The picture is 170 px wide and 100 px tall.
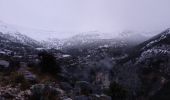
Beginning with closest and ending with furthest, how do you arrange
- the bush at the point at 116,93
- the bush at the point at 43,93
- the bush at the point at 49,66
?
the bush at the point at 43,93, the bush at the point at 49,66, the bush at the point at 116,93

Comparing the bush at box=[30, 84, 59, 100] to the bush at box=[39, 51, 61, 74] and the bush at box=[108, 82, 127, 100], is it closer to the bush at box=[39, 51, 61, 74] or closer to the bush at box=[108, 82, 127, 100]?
the bush at box=[39, 51, 61, 74]

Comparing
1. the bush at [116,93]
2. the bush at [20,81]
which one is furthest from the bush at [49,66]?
the bush at [116,93]

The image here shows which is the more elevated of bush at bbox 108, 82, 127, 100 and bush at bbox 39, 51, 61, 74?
bush at bbox 39, 51, 61, 74

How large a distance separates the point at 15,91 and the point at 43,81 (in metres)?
4.55

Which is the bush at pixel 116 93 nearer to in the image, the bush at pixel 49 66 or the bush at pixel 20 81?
the bush at pixel 49 66

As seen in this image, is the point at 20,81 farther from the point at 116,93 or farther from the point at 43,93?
the point at 116,93

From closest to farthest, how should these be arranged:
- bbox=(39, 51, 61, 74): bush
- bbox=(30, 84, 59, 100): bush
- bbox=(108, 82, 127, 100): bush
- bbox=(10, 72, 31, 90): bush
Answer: bbox=(30, 84, 59, 100): bush → bbox=(10, 72, 31, 90): bush → bbox=(39, 51, 61, 74): bush → bbox=(108, 82, 127, 100): bush

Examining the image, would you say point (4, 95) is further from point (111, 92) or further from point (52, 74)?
point (111, 92)

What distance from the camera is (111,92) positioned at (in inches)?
2766

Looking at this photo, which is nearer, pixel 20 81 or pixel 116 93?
pixel 20 81

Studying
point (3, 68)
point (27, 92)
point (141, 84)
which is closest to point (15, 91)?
point (27, 92)

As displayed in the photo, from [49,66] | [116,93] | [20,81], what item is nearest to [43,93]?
[20,81]

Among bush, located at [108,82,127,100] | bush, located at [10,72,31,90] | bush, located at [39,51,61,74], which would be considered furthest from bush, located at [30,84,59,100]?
bush, located at [108,82,127,100]

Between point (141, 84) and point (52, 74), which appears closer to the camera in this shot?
point (52, 74)
